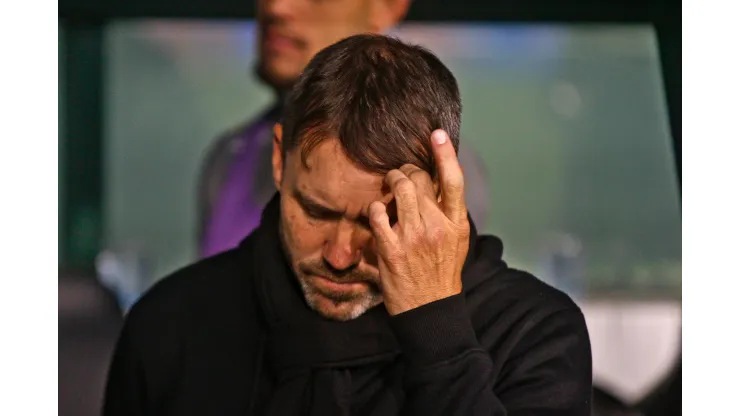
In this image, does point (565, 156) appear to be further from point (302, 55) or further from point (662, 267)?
point (302, 55)

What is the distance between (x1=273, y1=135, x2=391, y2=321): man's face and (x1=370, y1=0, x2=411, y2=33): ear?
1.18 ft

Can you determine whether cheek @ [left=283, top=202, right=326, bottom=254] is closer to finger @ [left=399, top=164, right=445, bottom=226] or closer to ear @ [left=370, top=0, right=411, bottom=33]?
finger @ [left=399, top=164, right=445, bottom=226]

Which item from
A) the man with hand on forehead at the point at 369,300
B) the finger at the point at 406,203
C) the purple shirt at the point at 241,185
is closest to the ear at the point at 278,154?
the man with hand on forehead at the point at 369,300

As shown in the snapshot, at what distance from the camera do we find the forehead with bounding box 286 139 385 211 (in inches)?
46.8

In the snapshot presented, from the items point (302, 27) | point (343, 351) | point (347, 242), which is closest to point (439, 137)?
point (347, 242)

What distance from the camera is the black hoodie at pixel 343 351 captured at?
111cm

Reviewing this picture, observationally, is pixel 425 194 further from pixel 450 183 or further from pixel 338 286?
pixel 338 286

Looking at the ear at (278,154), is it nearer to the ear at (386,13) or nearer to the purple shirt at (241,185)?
the purple shirt at (241,185)

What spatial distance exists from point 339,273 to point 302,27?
509mm

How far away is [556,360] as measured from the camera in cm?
125

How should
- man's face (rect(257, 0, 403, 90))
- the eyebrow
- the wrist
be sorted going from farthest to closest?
man's face (rect(257, 0, 403, 90)), the eyebrow, the wrist

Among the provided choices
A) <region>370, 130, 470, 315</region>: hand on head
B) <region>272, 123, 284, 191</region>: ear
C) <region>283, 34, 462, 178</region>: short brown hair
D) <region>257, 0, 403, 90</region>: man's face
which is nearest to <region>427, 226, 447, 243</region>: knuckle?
<region>370, 130, 470, 315</region>: hand on head
